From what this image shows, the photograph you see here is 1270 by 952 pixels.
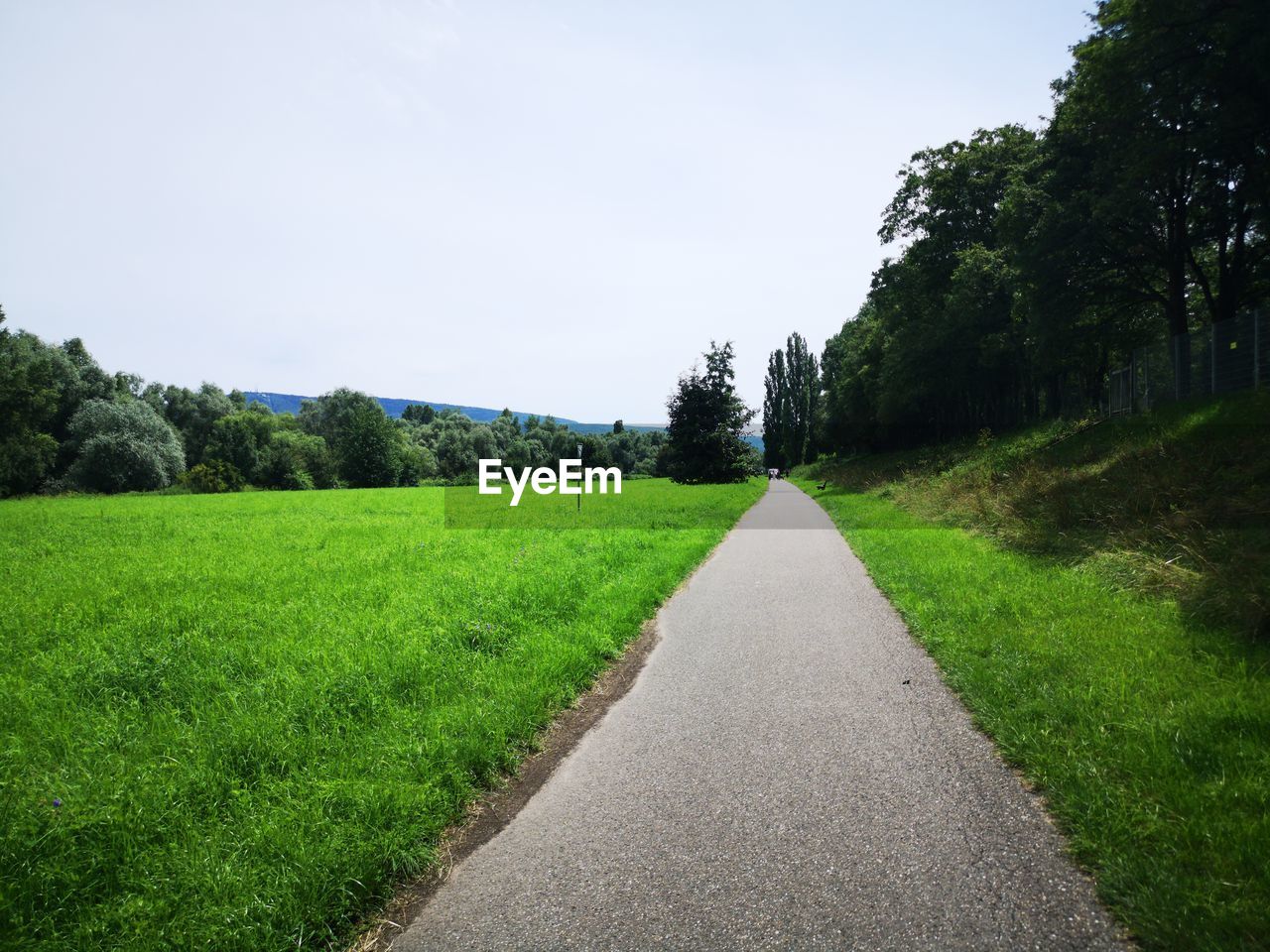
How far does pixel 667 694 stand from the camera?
5027mm

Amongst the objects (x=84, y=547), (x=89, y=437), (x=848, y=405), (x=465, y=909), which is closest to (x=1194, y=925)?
(x=465, y=909)

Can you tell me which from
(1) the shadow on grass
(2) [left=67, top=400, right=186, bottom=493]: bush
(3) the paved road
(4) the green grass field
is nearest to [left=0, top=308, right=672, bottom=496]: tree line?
(2) [left=67, top=400, right=186, bottom=493]: bush

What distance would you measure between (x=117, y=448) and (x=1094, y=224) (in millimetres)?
66635

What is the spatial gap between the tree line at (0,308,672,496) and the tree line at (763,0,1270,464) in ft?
67.3

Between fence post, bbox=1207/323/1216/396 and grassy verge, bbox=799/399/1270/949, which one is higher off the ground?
fence post, bbox=1207/323/1216/396

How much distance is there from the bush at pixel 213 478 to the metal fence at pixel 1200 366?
6904 cm

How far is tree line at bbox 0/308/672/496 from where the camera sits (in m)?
46.1

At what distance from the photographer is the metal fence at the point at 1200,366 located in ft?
47.7

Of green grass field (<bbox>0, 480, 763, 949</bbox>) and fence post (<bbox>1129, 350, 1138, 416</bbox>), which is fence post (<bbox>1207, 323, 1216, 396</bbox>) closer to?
fence post (<bbox>1129, 350, 1138, 416</bbox>)

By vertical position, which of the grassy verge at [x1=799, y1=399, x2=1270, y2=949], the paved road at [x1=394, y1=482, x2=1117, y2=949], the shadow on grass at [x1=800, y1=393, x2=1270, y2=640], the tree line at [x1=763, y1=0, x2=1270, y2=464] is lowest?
the paved road at [x1=394, y1=482, x2=1117, y2=949]

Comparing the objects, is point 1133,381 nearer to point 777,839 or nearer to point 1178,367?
point 1178,367

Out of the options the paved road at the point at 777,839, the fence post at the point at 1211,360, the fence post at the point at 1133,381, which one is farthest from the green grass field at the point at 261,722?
the fence post at the point at 1133,381

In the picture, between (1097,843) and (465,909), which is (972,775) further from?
(465,909)

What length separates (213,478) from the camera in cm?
6019
